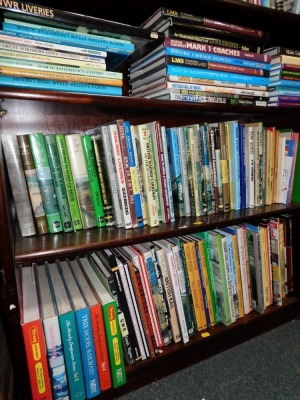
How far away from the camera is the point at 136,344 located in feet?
2.63

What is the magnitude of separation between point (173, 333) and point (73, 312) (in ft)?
1.29

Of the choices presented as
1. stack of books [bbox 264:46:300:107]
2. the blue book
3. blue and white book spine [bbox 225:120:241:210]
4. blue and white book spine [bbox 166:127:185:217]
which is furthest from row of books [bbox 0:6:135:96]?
stack of books [bbox 264:46:300:107]

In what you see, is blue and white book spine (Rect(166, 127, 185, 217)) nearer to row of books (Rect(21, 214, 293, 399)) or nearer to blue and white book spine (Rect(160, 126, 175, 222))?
blue and white book spine (Rect(160, 126, 175, 222))

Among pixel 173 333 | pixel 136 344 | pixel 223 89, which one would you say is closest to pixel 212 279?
pixel 173 333

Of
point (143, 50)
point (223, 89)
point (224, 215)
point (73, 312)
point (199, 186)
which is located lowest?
point (73, 312)

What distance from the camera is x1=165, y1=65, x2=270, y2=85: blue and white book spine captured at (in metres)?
0.73

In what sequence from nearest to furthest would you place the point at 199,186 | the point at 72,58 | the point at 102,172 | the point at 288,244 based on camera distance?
the point at 72,58, the point at 102,172, the point at 199,186, the point at 288,244

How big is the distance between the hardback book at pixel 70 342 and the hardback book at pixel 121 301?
13 centimetres

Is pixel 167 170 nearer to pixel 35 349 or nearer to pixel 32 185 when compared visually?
pixel 32 185

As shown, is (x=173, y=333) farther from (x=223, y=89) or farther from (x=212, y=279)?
(x=223, y=89)

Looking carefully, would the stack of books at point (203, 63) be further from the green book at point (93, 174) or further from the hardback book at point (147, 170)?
the green book at point (93, 174)

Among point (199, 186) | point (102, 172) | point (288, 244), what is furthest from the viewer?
point (288, 244)

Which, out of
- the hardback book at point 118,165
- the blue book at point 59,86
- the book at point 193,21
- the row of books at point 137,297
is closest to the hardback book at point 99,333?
the row of books at point 137,297

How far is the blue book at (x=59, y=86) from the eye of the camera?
1.83 ft
